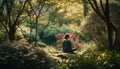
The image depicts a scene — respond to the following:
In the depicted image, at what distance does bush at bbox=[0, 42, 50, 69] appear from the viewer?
9.22 m

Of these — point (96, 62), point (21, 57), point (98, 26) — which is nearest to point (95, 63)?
point (96, 62)

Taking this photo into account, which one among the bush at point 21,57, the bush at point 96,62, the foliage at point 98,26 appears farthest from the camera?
the foliage at point 98,26

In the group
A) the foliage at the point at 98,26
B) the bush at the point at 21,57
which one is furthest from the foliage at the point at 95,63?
the foliage at the point at 98,26

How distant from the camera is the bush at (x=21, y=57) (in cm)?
922

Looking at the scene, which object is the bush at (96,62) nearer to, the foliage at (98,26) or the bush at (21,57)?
the bush at (21,57)

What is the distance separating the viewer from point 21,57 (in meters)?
9.30

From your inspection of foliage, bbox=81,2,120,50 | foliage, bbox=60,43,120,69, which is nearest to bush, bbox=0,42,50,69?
foliage, bbox=60,43,120,69

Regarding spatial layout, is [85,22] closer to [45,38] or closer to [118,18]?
[118,18]

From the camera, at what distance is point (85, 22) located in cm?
1549

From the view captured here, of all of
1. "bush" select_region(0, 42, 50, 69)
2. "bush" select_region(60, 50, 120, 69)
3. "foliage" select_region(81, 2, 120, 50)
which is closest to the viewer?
"bush" select_region(60, 50, 120, 69)

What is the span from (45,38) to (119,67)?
18615 mm

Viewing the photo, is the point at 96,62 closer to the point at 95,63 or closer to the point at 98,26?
the point at 95,63

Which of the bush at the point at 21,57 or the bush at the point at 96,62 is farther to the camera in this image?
the bush at the point at 21,57

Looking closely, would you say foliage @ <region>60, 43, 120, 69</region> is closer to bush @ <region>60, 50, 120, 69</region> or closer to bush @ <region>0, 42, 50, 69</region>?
bush @ <region>60, 50, 120, 69</region>
